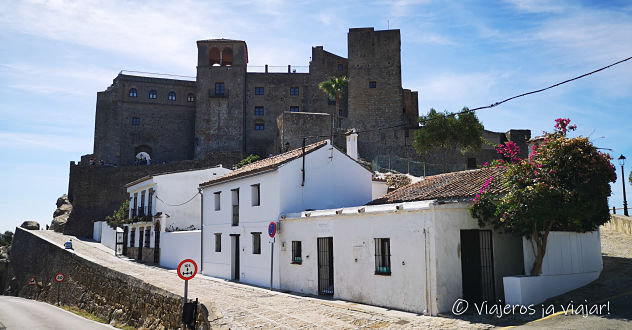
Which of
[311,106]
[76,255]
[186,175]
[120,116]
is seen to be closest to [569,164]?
[186,175]

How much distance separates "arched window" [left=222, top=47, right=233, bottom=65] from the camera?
58.2 metres

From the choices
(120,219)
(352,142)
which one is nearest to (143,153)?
(120,219)

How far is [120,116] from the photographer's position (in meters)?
56.8

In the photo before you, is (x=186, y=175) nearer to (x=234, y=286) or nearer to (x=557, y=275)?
(x=234, y=286)

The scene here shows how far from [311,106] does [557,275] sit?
46.1 meters

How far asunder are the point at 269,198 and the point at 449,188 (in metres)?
6.82

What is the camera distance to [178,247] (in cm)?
2641

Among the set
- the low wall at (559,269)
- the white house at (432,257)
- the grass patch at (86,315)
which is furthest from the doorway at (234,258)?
the low wall at (559,269)

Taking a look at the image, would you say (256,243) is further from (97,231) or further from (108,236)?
(97,231)

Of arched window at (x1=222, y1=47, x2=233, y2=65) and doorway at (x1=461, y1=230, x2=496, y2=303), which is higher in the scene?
arched window at (x1=222, y1=47, x2=233, y2=65)

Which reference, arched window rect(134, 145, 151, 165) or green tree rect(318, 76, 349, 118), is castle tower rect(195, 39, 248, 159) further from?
green tree rect(318, 76, 349, 118)

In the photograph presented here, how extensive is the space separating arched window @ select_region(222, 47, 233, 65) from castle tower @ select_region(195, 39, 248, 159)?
103 cm

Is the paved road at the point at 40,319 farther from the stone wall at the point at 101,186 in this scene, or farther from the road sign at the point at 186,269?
the stone wall at the point at 101,186

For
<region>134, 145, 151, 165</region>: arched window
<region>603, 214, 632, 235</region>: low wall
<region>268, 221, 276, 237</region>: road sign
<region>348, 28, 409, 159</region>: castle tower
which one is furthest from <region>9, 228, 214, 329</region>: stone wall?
<region>348, 28, 409, 159</region>: castle tower
